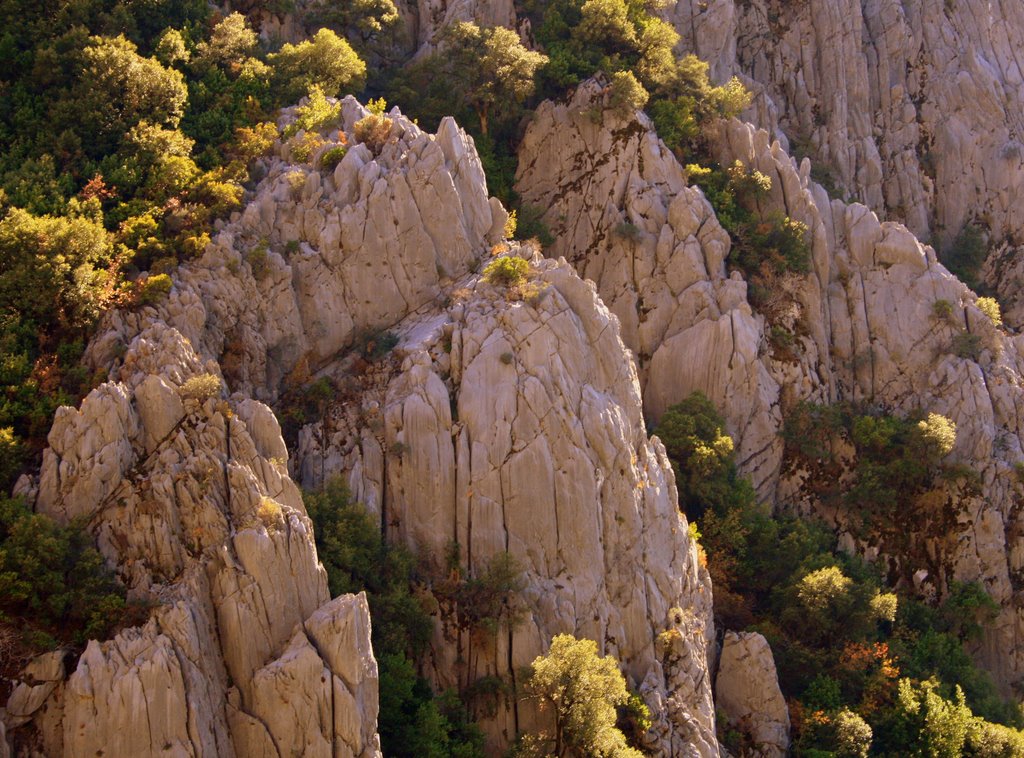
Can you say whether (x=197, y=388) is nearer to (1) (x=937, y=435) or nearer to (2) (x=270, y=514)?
(2) (x=270, y=514)

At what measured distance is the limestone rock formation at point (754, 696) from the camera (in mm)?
43125

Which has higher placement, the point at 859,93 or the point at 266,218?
the point at 859,93

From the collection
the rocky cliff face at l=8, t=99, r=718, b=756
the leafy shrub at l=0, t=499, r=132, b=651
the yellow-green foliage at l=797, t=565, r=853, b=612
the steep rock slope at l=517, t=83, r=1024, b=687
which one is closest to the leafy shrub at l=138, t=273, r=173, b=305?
the rocky cliff face at l=8, t=99, r=718, b=756

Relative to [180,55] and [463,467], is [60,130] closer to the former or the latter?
[180,55]

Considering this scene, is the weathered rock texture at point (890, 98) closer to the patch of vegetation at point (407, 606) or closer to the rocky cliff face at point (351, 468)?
the rocky cliff face at point (351, 468)

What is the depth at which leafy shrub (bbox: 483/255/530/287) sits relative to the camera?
1703 inches

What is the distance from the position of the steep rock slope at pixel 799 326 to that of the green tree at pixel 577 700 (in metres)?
18.3

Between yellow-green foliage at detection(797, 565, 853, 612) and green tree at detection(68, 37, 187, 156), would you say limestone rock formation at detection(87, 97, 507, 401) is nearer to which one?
green tree at detection(68, 37, 187, 156)

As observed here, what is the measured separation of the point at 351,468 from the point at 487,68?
2577 centimetres

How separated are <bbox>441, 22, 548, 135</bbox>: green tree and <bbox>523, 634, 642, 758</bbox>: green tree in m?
30.4

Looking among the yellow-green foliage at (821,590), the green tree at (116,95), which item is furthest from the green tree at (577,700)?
the green tree at (116,95)

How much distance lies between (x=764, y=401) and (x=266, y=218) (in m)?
24.8

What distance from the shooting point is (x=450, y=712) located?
36938mm

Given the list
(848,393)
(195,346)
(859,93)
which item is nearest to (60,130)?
(195,346)
